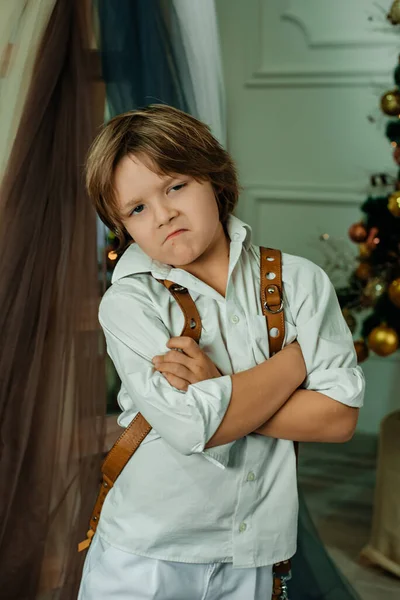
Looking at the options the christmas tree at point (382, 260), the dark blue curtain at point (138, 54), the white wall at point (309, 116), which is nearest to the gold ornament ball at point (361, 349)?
the christmas tree at point (382, 260)

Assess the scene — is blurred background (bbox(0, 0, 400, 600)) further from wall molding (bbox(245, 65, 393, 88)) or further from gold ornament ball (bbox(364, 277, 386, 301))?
wall molding (bbox(245, 65, 393, 88))

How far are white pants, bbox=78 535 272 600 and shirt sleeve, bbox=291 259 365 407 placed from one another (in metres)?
0.29

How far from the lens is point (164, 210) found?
107 cm

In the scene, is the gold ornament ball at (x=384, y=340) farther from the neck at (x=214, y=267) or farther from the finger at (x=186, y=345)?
the finger at (x=186, y=345)

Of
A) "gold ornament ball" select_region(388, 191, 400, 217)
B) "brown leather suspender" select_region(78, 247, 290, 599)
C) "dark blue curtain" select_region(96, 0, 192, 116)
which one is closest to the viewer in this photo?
"brown leather suspender" select_region(78, 247, 290, 599)

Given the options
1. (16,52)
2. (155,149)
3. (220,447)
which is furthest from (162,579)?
(16,52)

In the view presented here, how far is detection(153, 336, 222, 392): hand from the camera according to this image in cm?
103

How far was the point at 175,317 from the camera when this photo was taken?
111 centimetres

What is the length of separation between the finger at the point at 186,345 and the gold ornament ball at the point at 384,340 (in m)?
1.19

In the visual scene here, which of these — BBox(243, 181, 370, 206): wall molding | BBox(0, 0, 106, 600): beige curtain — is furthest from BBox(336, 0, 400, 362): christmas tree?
BBox(0, 0, 106, 600): beige curtain

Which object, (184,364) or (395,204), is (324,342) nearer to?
(184,364)

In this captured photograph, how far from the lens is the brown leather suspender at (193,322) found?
1.11m

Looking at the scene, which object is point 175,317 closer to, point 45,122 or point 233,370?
point 233,370

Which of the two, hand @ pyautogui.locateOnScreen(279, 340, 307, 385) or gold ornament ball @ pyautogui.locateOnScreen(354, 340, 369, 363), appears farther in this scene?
gold ornament ball @ pyautogui.locateOnScreen(354, 340, 369, 363)
